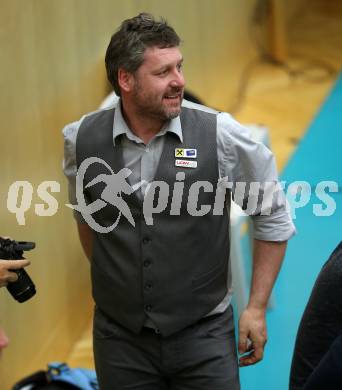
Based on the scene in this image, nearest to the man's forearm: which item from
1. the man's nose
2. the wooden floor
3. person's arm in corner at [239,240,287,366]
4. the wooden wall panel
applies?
person's arm in corner at [239,240,287,366]

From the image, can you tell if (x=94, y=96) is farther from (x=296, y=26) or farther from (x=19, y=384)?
(x=296, y=26)

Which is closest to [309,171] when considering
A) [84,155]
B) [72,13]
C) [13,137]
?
[72,13]

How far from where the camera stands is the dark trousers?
2639 mm

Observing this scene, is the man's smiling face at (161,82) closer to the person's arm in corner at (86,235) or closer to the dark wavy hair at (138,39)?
the dark wavy hair at (138,39)

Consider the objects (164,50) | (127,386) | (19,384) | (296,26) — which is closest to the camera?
(164,50)

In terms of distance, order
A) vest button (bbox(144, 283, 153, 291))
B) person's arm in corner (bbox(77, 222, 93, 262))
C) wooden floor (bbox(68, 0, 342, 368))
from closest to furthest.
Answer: vest button (bbox(144, 283, 153, 291))
person's arm in corner (bbox(77, 222, 93, 262))
wooden floor (bbox(68, 0, 342, 368))

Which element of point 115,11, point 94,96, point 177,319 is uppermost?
point 115,11

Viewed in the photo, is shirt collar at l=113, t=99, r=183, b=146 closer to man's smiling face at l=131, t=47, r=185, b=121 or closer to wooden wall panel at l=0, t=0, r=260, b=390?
man's smiling face at l=131, t=47, r=185, b=121

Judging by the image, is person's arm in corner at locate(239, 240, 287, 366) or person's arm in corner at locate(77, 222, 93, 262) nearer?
person's arm in corner at locate(239, 240, 287, 366)

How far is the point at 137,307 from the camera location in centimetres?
264

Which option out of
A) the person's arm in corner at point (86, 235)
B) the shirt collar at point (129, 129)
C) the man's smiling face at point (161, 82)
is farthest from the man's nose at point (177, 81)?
the person's arm in corner at point (86, 235)

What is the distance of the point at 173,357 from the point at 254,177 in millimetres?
592

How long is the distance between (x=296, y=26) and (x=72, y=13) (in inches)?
163

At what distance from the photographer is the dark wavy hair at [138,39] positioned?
8.23 feet
